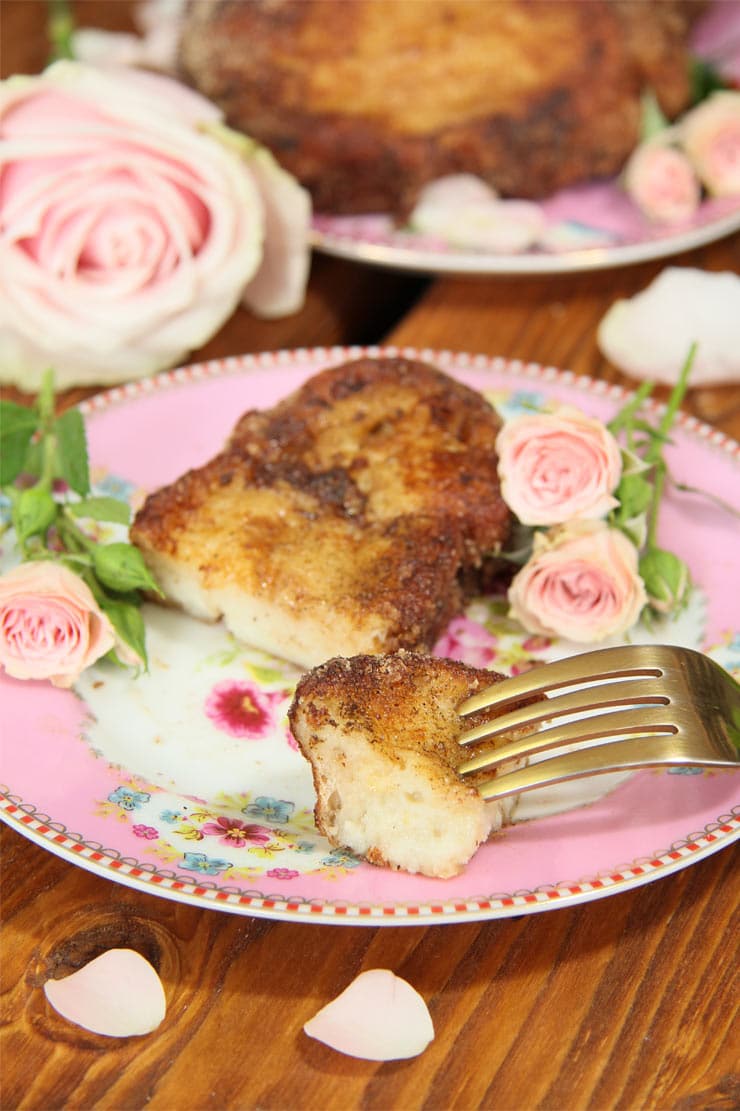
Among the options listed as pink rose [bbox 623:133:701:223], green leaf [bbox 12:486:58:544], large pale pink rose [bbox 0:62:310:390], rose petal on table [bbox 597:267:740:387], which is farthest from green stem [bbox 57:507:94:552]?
pink rose [bbox 623:133:701:223]

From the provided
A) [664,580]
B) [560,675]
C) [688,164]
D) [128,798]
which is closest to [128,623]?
[128,798]

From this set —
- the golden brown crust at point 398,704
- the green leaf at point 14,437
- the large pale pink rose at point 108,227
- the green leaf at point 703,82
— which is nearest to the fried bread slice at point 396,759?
the golden brown crust at point 398,704

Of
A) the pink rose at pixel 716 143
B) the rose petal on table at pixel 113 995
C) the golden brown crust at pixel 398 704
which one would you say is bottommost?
the rose petal on table at pixel 113 995

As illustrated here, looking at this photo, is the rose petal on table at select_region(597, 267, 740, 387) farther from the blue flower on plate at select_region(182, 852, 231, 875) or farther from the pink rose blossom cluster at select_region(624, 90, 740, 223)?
the blue flower on plate at select_region(182, 852, 231, 875)

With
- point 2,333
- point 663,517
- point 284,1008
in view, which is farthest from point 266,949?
point 2,333

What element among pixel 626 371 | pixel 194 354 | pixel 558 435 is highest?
pixel 558 435

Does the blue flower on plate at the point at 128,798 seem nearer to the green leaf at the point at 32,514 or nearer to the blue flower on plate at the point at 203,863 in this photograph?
the blue flower on plate at the point at 203,863

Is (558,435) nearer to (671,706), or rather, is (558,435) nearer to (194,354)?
(671,706)
